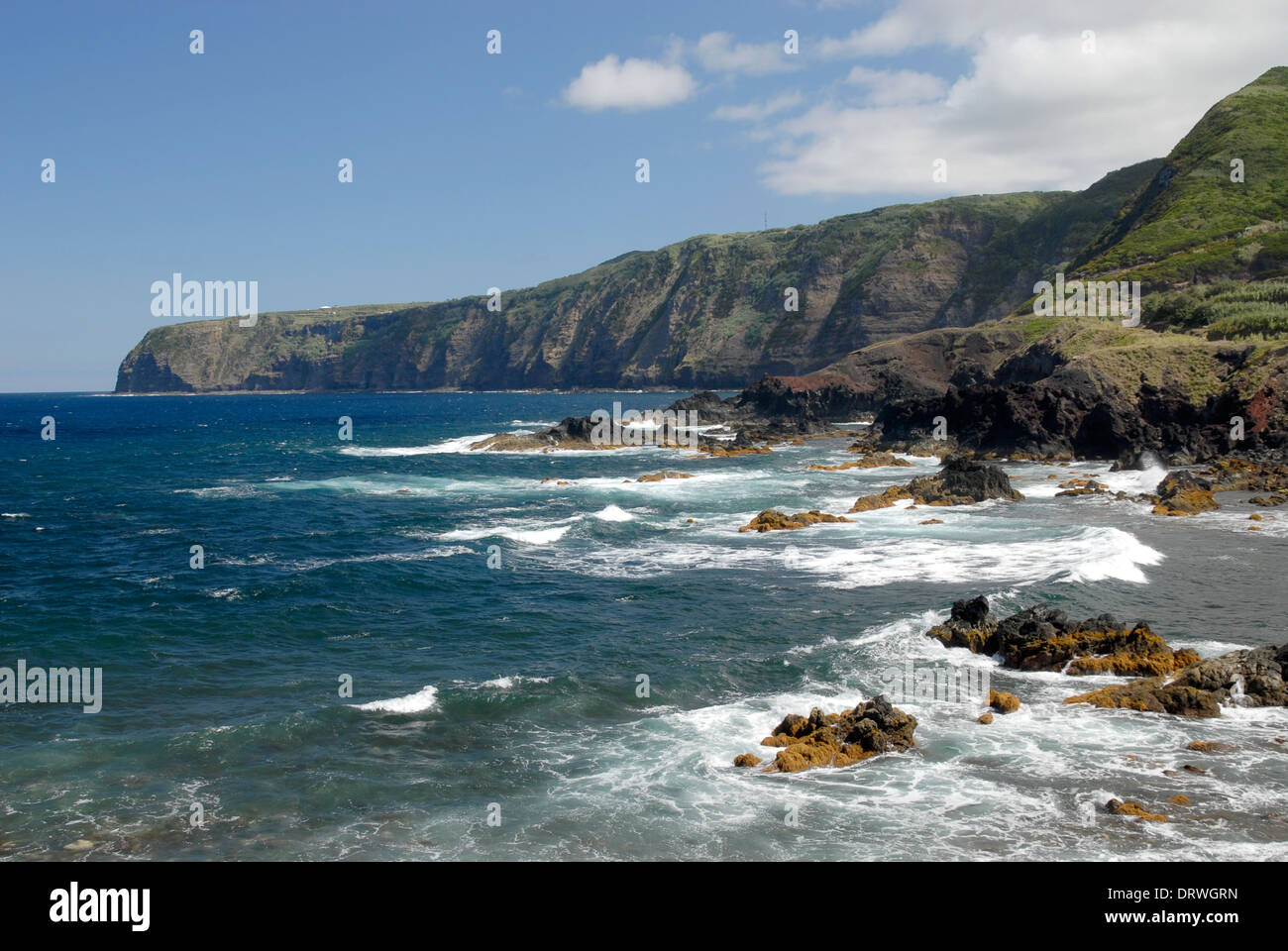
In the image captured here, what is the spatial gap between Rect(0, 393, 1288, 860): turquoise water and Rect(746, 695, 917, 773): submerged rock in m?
0.44

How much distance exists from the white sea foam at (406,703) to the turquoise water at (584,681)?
7 centimetres

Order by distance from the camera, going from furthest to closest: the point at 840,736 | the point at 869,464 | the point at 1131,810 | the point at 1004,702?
the point at 869,464 → the point at 1004,702 → the point at 840,736 → the point at 1131,810

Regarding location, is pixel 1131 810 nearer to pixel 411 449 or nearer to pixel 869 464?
pixel 869 464

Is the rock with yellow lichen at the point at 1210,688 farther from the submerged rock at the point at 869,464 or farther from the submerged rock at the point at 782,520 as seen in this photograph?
the submerged rock at the point at 869,464

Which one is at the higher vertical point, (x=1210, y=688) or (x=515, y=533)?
(x=515, y=533)

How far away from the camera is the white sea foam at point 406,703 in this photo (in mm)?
18844

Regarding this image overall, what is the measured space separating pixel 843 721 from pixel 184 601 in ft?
64.7

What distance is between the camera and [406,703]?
1911cm

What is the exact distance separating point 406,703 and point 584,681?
12.1 feet

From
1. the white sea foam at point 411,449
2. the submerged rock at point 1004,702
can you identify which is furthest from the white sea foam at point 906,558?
the white sea foam at point 411,449

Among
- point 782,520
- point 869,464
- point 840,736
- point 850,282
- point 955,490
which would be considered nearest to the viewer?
point 840,736

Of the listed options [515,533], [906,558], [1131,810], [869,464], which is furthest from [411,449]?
[1131,810]

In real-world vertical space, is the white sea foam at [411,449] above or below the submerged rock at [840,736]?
above

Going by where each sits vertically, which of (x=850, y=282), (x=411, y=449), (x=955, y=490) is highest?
(x=850, y=282)
